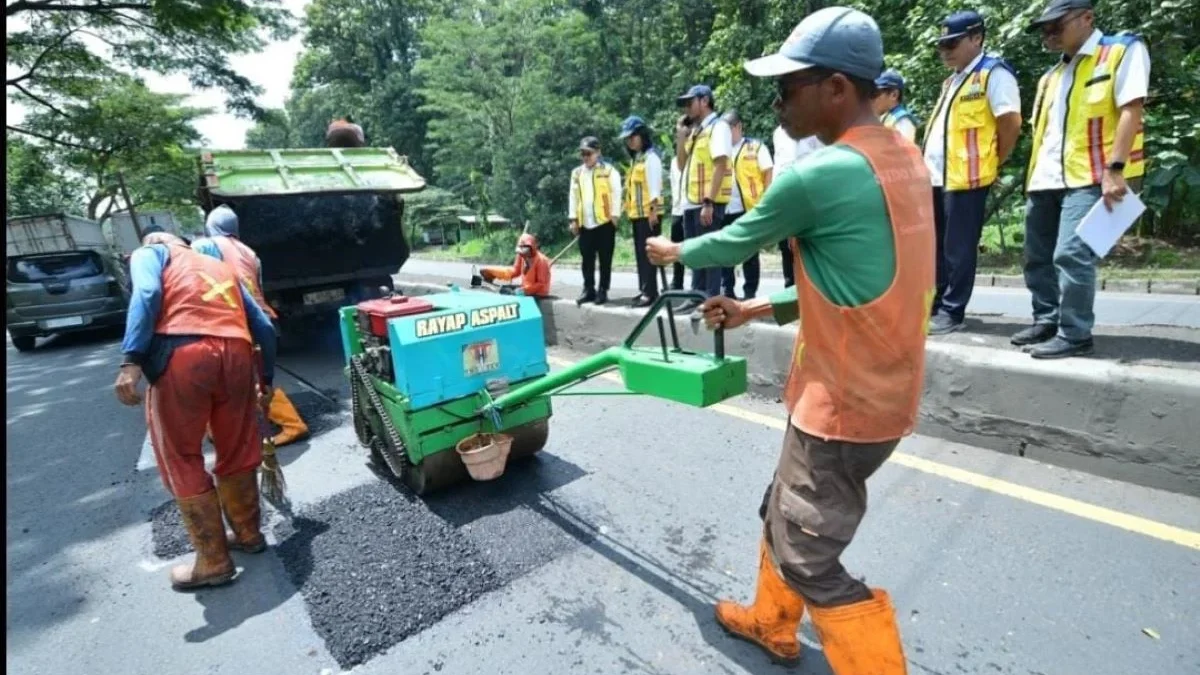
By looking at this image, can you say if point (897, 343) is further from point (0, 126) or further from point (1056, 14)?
point (0, 126)

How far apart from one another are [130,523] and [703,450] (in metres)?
3.31

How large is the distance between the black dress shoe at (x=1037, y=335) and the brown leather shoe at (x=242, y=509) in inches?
169

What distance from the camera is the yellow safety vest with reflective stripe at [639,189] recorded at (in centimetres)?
660

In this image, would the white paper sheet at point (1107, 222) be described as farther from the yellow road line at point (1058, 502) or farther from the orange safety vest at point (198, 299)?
the orange safety vest at point (198, 299)

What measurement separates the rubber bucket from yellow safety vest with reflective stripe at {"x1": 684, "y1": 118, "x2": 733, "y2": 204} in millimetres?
3104

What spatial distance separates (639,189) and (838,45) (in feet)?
17.0

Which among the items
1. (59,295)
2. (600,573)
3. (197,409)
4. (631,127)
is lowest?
(600,573)

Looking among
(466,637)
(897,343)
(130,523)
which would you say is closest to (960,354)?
(897,343)

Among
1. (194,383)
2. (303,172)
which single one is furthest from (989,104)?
(303,172)

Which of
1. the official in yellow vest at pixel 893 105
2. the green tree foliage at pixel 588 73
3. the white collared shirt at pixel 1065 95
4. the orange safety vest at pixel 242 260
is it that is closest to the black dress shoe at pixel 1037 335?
the white collared shirt at pixel 1065 95

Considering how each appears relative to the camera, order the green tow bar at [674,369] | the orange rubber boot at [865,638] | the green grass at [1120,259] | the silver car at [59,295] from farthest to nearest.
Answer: the silver car at [59,295] < the green grass at [1120,259] < the green tow bar at [674,369] < the orange rubber boot at [865,638]

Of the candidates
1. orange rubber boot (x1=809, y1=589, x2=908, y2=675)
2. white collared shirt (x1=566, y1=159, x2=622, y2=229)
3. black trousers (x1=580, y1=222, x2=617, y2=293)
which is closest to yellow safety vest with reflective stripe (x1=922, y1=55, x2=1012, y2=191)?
orange rubber boot (x1=809, y1=589, x2=908, y2=675)

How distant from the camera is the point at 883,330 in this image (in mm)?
1658

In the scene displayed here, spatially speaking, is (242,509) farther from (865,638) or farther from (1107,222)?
(1107,222)
